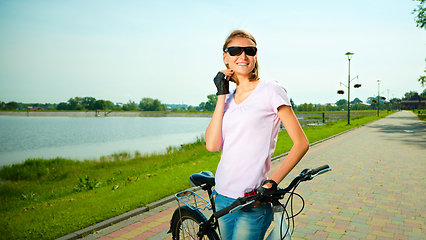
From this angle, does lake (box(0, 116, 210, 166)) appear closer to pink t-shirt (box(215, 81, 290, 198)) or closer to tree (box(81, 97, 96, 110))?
pink t-shirt (box(215, 81, 290, 198))

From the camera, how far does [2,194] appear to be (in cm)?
895

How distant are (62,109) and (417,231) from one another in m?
100

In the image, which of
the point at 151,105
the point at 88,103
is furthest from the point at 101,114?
the point at 151,105

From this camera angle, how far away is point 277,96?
1.56 m

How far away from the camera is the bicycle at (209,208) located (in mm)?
1560

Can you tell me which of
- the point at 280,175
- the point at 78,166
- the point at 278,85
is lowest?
the point at 78,166

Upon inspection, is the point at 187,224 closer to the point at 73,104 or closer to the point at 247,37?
the point at 247,37

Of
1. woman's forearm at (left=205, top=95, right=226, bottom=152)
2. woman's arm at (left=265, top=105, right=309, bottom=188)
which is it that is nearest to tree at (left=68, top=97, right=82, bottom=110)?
woman's forearm at (left=205, top=95, right=226, bottom=152)

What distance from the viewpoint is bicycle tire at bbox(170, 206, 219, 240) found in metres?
2.29

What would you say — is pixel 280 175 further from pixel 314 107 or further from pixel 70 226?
pixel 314 107

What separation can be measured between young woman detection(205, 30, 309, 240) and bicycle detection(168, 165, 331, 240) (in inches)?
3.6

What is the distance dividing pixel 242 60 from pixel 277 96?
0.36 m

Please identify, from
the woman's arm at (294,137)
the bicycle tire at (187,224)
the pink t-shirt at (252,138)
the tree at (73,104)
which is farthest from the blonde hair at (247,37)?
the tree at (73,104)

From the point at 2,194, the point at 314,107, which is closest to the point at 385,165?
the point at 2,194
